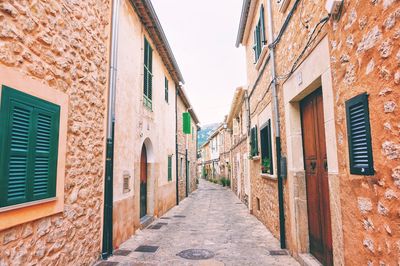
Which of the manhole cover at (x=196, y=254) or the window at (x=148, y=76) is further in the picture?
the window at (x=148, y=76)

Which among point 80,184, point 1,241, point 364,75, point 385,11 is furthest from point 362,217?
point 80,184

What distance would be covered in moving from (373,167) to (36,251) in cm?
343

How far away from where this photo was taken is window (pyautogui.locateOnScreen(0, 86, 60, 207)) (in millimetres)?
2564

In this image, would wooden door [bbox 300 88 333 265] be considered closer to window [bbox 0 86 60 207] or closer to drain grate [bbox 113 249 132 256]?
drain grate [bbox 113 249 132 256]

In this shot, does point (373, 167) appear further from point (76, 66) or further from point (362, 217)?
point (76, 66)

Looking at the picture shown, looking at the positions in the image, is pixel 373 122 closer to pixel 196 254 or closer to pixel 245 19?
pixel 196 254

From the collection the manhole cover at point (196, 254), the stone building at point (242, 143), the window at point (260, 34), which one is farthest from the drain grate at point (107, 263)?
the stone building at point (242, 143)

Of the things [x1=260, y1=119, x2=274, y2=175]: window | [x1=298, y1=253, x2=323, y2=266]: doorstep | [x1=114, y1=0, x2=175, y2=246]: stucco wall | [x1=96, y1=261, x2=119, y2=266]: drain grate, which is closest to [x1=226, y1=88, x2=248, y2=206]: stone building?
[x1=260, y1=119, x2=274, y2=175]: window

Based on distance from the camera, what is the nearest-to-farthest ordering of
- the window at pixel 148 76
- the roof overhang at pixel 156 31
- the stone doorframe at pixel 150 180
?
the roof overhang at pixel 156 31 < the window at pixel 148 76 < the stone doorframe at pixel 150 180

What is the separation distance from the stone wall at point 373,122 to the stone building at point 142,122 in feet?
13.3

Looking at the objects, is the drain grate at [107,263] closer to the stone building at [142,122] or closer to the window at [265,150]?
the stone building at [142,122]

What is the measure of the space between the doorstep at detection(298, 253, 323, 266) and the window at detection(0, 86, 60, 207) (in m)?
3.55

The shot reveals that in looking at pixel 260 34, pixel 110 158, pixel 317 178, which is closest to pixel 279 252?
pixel 317 178

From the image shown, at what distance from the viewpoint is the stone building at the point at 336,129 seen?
76.4 inches
